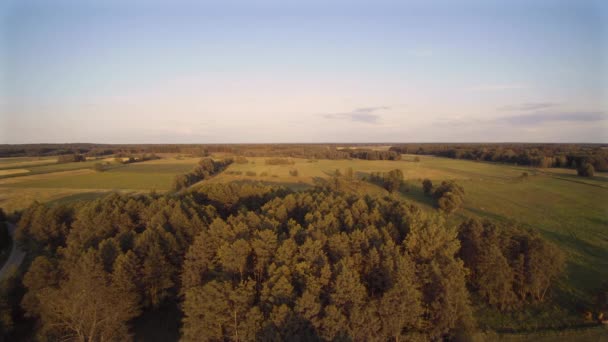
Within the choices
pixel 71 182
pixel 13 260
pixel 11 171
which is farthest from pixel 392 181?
pixel 11 171

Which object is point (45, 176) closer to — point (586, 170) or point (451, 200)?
point (451, 200)

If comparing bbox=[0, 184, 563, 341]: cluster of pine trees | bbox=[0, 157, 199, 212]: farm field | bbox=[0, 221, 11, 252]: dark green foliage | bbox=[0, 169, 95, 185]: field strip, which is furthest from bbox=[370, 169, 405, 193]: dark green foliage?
bbox=[0, 169, 95, 185]: field strip

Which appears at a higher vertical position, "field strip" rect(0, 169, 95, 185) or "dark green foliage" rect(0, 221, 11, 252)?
"field strip" rect(0, 169, 95, 185)

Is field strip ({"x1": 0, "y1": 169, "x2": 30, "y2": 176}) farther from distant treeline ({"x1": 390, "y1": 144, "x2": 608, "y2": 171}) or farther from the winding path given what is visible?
distant treeline ({"x1": 390, "y1": 144, "x2": 608, "y2": 171})

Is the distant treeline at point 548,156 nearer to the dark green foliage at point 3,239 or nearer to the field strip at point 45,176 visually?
the dark green foliage at point 3,239

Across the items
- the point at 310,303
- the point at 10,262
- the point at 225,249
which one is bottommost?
the point at 10,262

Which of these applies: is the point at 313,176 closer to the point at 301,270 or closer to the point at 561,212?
the point at 561,212

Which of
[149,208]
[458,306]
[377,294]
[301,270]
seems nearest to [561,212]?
[458,306]
